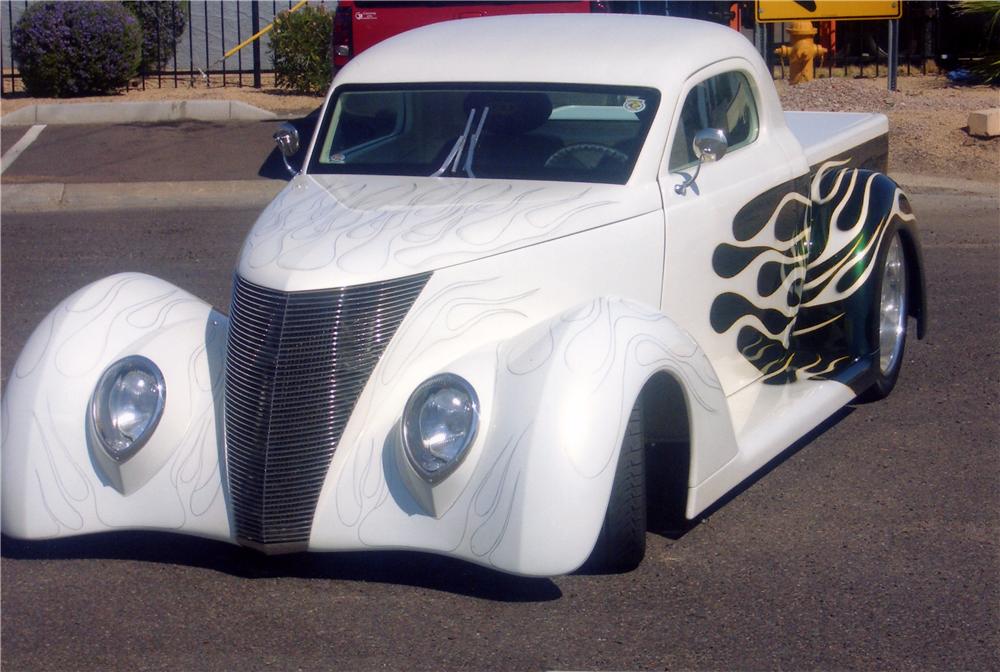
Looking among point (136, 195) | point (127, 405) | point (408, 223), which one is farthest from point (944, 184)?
point (127, 405)

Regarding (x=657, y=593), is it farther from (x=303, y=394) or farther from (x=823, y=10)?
(x=823, y=10)

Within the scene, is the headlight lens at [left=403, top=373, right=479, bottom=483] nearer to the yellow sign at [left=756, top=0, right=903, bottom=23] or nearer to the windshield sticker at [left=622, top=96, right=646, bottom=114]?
the windshield sticker at [left=622, top=96, right=646, bottom=114]

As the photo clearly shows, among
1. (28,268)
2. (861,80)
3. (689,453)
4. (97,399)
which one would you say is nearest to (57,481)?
(97,399)

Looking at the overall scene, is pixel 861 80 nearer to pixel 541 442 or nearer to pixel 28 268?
pixel 28 268

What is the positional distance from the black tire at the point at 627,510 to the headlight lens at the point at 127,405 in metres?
1.56

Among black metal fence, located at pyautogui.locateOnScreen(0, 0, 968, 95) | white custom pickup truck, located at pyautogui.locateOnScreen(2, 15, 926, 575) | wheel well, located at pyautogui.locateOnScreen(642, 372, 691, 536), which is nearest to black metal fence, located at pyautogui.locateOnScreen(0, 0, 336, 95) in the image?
black metal fence, located at pyautogui.locateOnScreen(0, 0, 968, 95)

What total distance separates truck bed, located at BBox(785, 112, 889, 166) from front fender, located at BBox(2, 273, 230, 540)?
3057 millimetres

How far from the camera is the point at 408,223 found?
14.5 feet

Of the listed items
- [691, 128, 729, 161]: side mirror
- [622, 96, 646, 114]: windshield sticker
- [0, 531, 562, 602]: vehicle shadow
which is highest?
[622, 96, 646, 114]: windshield sticker

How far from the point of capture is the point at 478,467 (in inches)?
152

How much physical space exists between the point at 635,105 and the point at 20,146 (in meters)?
10.6

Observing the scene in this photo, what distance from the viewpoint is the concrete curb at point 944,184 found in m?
11.6

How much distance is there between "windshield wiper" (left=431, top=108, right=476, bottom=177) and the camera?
5.05 metres

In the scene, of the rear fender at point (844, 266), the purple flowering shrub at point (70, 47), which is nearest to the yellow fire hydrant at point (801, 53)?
the purple flowering shrub at point (70, 47)
